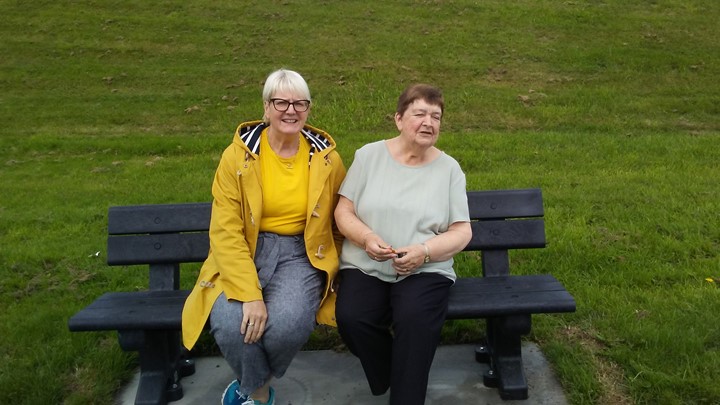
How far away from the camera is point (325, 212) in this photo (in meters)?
3.46

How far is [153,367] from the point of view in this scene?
3.51 metres

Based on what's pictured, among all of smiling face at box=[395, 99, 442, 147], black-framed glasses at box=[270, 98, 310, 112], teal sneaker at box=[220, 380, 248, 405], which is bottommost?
teal sneaker at box=[220, 380, 248, 405]

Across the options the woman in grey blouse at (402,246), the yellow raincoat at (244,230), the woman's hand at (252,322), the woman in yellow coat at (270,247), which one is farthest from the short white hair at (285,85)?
the woman's hand at (252,322)

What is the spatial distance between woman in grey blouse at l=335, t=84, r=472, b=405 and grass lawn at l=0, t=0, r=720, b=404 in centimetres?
84

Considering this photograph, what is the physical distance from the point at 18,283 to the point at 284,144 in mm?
2606

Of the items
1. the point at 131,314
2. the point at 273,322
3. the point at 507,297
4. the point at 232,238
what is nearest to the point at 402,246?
the point at 507,297

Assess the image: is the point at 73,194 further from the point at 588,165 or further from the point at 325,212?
the point at 588,165

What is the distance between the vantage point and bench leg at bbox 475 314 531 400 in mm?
3428

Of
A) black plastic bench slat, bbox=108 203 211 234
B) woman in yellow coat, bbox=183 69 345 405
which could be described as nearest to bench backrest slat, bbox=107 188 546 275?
black plastic bench slat, bbox=108 203 211 234

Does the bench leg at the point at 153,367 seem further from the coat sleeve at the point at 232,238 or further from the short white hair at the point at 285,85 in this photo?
the short white hair at the point at 285,85

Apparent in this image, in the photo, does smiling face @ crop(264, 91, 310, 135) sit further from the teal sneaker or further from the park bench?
the teal sneaker

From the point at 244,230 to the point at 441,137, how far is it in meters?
5.99

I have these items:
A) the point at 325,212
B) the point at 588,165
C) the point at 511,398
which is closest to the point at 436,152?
the point at 325,212

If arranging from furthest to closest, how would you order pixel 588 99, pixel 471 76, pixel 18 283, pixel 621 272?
pixel 471 76 → pixel 588 99 → pixel 18 283 → pixel 621 272
